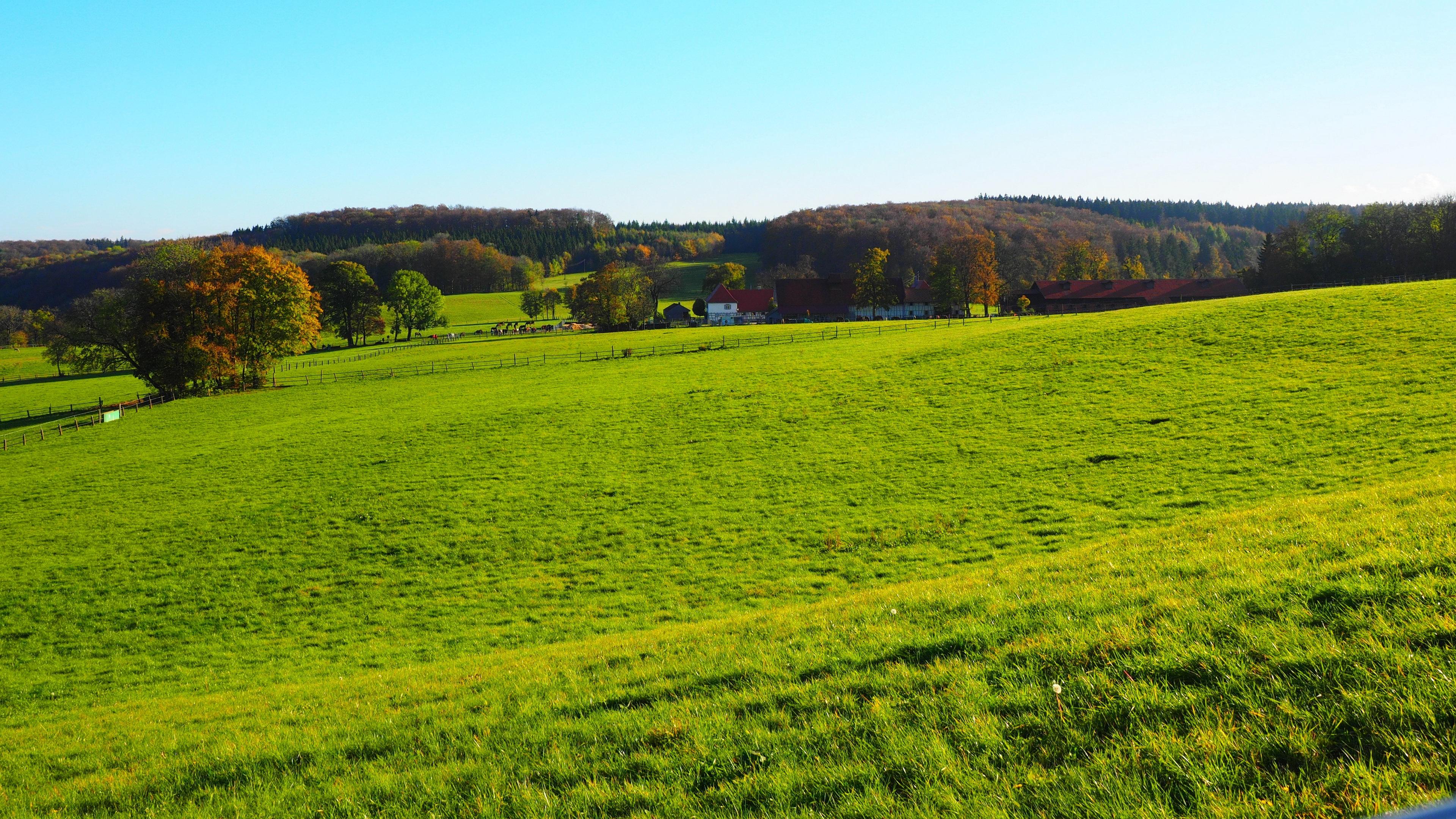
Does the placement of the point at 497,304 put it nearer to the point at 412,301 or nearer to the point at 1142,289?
the point at 412,301

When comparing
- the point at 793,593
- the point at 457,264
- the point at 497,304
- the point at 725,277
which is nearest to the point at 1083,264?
the point at 725,277

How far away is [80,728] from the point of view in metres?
11.6

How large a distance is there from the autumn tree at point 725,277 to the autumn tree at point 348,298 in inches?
2607

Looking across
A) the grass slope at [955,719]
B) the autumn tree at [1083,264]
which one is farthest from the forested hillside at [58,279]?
the grass slope at [955,719]

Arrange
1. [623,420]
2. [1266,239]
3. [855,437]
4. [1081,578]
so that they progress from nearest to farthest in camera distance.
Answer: [1081,578]
[855,437]
[623,420]
[1266,239]

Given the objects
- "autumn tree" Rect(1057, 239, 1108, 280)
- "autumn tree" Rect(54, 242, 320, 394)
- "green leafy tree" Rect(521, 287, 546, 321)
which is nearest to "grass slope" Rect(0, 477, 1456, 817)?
"autumn tree" Rect(54, 242, 320, 394)

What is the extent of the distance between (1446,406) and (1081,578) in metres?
22.4

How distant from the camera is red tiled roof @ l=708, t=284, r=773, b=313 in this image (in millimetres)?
134375

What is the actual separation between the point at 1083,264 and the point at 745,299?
198ft

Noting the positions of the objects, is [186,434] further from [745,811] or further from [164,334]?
[745,811]

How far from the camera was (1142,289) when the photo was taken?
11338 centimetres

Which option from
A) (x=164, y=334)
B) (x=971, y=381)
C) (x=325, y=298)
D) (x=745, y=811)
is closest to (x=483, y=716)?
(x=745, y=811)

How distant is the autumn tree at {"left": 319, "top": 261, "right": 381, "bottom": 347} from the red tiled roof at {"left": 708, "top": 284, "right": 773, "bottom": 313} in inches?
2228

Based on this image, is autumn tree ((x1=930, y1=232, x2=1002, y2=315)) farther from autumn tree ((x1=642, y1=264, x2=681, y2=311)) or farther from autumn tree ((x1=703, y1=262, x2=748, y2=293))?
autumn tree ((x1=703, y1=262, x2=748, y2=293))
